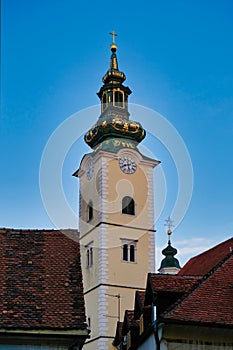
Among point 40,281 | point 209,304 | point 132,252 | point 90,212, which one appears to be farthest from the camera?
point 90,212

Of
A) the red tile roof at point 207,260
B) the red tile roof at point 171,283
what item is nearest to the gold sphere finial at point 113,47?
the red tile roof at point 207,260

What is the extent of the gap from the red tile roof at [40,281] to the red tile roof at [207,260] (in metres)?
18.0

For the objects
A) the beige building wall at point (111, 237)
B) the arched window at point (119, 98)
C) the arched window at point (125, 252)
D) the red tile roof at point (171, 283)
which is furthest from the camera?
the arched window at point (119, 98)

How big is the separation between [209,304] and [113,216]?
104ft

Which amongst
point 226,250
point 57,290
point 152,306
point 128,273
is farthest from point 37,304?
point 128,273

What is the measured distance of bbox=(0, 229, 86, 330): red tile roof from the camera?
51.6ft

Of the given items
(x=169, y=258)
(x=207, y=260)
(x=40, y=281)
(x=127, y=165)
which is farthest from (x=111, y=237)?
(x=40, y=281)

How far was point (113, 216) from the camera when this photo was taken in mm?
49562

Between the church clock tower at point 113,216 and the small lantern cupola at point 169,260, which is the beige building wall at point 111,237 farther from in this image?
the small lantern cupola at point 169,260

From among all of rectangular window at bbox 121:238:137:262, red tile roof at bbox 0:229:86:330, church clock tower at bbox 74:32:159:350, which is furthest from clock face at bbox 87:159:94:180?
red tile roof at bbox 0:229:86:330

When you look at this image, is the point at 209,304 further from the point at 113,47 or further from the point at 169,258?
the point at 113,47

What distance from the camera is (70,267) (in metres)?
17.7

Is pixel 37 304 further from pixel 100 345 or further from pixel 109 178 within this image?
pixel 109 178

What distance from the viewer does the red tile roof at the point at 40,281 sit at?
15.7 m
